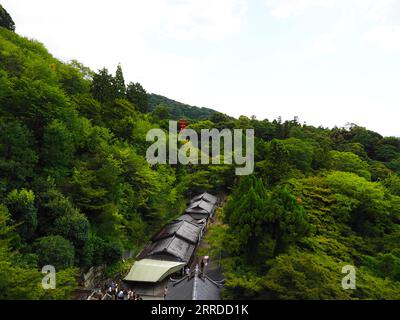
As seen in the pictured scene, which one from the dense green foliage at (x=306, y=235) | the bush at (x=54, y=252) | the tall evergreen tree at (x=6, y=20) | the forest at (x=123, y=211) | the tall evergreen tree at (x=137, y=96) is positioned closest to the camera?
the dense green foliage at (x=306, y=235)

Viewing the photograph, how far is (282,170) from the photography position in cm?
3030

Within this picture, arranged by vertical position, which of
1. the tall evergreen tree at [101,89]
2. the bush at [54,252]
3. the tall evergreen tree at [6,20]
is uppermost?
the tall evergreen tree at [6,20]

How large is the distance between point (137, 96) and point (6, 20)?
705 inches

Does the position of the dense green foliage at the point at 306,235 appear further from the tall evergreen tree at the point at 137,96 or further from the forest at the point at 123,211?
the tall evergreen tree at the point at 137,96

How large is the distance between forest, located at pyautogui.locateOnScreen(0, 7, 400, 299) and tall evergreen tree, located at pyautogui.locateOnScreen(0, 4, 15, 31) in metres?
8.47

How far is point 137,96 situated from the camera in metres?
40.6

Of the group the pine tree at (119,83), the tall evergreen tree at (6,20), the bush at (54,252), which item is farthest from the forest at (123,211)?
the tall evergreen tree at (6,20)

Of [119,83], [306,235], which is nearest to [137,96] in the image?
[119,83]

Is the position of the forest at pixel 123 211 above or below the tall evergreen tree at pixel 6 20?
below

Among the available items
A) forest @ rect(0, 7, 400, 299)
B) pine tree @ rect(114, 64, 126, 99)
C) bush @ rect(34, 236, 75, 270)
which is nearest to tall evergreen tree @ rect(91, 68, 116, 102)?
forest @ rect(0, 7, 400, 299)

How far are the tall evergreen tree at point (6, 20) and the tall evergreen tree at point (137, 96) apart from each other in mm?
15889

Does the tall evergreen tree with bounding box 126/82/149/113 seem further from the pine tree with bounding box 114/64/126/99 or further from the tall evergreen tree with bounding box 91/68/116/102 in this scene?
the tall evergreen tree with bounding box 91/68/116/102

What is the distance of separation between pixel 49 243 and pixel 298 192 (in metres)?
17.3

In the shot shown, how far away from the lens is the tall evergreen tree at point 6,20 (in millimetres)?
38406
